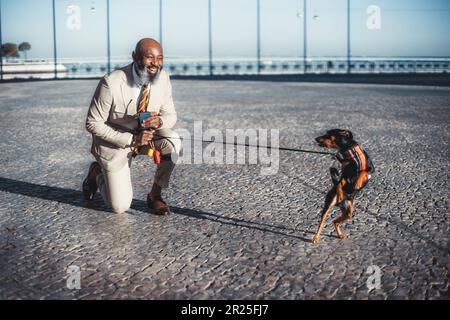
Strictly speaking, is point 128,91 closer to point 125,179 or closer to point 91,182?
point 125,179

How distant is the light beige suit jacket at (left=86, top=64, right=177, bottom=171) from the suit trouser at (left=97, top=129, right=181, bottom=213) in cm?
7

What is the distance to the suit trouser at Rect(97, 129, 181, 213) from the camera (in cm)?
434

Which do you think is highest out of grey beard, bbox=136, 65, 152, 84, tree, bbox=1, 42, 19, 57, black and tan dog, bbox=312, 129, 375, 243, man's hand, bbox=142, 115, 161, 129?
tree, bbox=1, 42, 19, 57

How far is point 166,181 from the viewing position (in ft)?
14.9

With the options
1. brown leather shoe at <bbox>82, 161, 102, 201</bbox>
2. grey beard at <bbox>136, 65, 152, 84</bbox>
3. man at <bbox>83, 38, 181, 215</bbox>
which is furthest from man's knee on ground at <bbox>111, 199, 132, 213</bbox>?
grey beard at <bbox>136, 65, 152, 84</bbox>

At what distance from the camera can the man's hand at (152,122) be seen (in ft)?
13.4

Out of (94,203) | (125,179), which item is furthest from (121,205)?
(94,203)

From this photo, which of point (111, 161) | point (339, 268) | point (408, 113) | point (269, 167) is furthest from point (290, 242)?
point (408, 113)

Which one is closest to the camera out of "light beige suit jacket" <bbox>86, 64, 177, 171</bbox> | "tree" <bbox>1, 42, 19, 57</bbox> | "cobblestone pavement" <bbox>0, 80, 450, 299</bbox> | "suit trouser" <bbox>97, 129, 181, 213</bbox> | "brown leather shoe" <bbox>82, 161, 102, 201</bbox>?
"cobblestone pavement" <bbox>0, 80, 450, 299</bbox>

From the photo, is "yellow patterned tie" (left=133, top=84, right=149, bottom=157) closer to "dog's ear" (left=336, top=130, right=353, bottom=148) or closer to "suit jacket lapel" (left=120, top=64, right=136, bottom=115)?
"suit jacket lapel" (left=120, top=64, right=136, bottom=115)

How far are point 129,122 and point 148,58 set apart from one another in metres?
0.61

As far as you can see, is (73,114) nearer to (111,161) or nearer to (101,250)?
(111,161)

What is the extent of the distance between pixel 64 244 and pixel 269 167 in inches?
127

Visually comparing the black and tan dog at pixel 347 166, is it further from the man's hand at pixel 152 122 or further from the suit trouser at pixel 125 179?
the suit trouser at pixel 125 179
